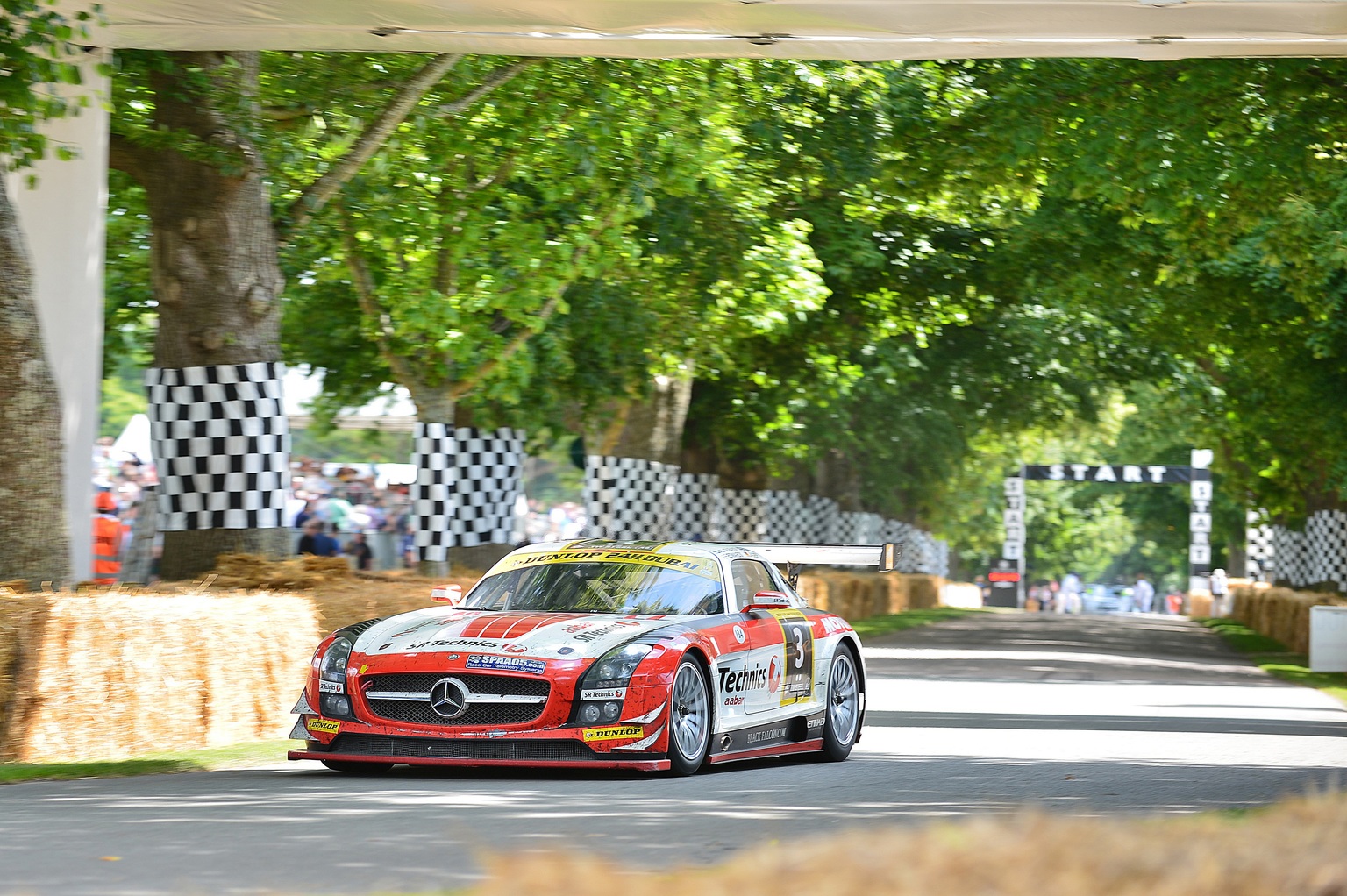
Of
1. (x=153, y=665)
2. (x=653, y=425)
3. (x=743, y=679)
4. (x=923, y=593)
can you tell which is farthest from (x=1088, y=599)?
(x=153, y=665)

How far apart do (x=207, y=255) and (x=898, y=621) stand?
29701mm

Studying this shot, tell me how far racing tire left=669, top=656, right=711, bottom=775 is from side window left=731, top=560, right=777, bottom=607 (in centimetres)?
121

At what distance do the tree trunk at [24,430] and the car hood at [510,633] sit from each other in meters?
2.91

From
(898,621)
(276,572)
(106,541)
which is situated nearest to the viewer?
(276,572)

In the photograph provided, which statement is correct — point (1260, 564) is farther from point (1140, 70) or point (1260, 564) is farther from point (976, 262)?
point (1140, 70)

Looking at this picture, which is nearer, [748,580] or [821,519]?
[748,580]

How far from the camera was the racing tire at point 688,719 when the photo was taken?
10.5 m

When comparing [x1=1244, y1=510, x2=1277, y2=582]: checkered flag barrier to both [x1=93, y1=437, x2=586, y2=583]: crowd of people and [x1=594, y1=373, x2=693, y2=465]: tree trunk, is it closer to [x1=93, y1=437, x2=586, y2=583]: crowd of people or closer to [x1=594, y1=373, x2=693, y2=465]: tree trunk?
[x1=594, y1=373, x2=693, y2=465]: tree trunk

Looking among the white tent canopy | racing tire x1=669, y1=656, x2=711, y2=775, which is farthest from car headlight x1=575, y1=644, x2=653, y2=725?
the white tent canopy

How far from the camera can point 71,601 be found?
11211mm

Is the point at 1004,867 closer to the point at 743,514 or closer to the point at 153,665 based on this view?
the point at 153,665

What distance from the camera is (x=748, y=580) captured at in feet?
41.2

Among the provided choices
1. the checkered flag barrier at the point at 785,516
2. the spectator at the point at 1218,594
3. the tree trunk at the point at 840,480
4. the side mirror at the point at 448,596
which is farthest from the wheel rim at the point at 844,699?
the spectator at the point at 1218,594

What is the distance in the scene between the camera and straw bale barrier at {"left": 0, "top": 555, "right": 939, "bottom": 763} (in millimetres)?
10914
